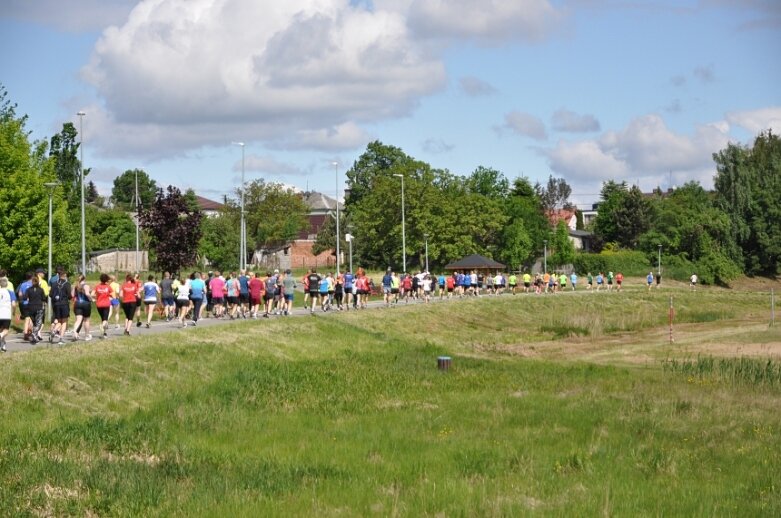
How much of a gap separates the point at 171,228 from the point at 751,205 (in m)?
68.8

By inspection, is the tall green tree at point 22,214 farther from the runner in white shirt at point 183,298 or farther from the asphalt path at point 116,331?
the runner in white shirt at point 183,298

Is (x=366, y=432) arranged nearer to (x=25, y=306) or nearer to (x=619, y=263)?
(x=25, y=306)

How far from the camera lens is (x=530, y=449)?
17750mm

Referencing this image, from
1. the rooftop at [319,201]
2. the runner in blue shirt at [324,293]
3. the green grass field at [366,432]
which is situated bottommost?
the green grass field at [366,432]

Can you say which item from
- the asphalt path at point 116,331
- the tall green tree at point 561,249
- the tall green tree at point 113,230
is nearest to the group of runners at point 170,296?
the asphalt path at point 116,331

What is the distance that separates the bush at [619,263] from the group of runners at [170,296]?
4095cm

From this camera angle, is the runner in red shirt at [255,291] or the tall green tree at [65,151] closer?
the runner in red shirt at [255,291]

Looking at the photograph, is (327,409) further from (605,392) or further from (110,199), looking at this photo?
(110,199)

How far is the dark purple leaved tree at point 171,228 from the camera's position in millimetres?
55719

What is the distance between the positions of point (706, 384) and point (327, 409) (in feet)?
33.5

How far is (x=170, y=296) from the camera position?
36.7 m

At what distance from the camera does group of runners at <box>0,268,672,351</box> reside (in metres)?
27.5

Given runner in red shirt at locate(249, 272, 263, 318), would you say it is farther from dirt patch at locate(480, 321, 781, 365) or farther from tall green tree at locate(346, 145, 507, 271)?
tall green tree at locate(346, 145, 507, 271)

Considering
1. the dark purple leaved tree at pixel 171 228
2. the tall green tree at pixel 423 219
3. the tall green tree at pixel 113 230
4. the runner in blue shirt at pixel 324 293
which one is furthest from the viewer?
the tall green tree at pixel 113 230
